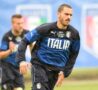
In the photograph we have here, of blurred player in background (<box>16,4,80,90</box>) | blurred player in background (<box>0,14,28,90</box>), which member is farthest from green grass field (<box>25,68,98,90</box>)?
blurred player in background (<box>16,4,80,90</box>)

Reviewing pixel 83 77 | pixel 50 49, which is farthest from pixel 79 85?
pixel 50 49

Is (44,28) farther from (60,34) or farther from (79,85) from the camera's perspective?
(79,85)

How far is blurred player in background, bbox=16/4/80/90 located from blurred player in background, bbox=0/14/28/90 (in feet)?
5.70

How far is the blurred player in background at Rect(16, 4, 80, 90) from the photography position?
397 inches

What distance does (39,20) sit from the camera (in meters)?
18.1

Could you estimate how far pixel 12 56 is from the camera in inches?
488

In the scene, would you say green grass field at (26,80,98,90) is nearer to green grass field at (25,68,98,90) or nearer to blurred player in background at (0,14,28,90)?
green grass field at (25,68,98,90)

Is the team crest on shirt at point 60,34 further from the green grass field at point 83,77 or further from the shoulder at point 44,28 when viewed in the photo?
the green grass field at point 83,77

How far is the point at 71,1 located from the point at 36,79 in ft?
26.8

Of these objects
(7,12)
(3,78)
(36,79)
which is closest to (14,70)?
(3,78)

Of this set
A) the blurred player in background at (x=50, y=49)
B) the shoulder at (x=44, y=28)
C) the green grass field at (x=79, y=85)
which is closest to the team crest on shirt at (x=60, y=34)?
the blurred player in background at (x=50, y=49)

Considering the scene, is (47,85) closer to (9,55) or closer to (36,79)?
(36,79)

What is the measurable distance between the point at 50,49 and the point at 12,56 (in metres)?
2.30

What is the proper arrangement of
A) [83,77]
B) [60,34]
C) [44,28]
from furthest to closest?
1. [83,77]
2. [60,34]
3. [44,28]
